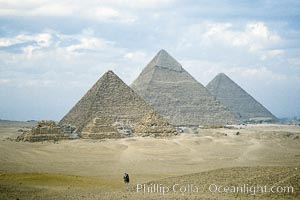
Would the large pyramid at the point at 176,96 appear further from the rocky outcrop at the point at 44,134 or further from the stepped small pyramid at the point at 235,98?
the rocky outcrop at the point at 44,134

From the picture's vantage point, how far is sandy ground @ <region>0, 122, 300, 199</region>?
17.4 m

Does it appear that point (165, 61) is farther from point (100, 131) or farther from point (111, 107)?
point (100, 131)

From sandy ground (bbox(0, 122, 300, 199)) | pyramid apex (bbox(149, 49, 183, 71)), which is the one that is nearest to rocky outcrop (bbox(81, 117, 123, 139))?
sandy ground (bbox(0, 122, 300, 199))

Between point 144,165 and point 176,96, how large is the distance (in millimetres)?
64035

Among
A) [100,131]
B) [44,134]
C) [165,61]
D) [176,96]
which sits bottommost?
[44,134]

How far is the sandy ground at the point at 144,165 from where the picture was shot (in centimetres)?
1741

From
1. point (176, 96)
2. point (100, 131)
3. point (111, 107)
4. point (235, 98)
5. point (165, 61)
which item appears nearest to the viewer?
point (100, 131)

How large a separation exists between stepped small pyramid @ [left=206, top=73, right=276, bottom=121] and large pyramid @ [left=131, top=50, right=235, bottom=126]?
A: 23.4m

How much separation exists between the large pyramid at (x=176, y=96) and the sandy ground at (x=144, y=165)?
117 feet

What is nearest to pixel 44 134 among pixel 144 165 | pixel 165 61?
pixel 144 165

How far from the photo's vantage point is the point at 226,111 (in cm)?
9931

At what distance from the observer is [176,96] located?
314ft

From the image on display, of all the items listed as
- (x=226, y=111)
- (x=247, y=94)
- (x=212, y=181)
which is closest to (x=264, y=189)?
(x=212, y=181)

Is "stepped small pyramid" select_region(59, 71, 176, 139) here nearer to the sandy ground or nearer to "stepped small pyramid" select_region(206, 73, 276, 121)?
the sandy ground
